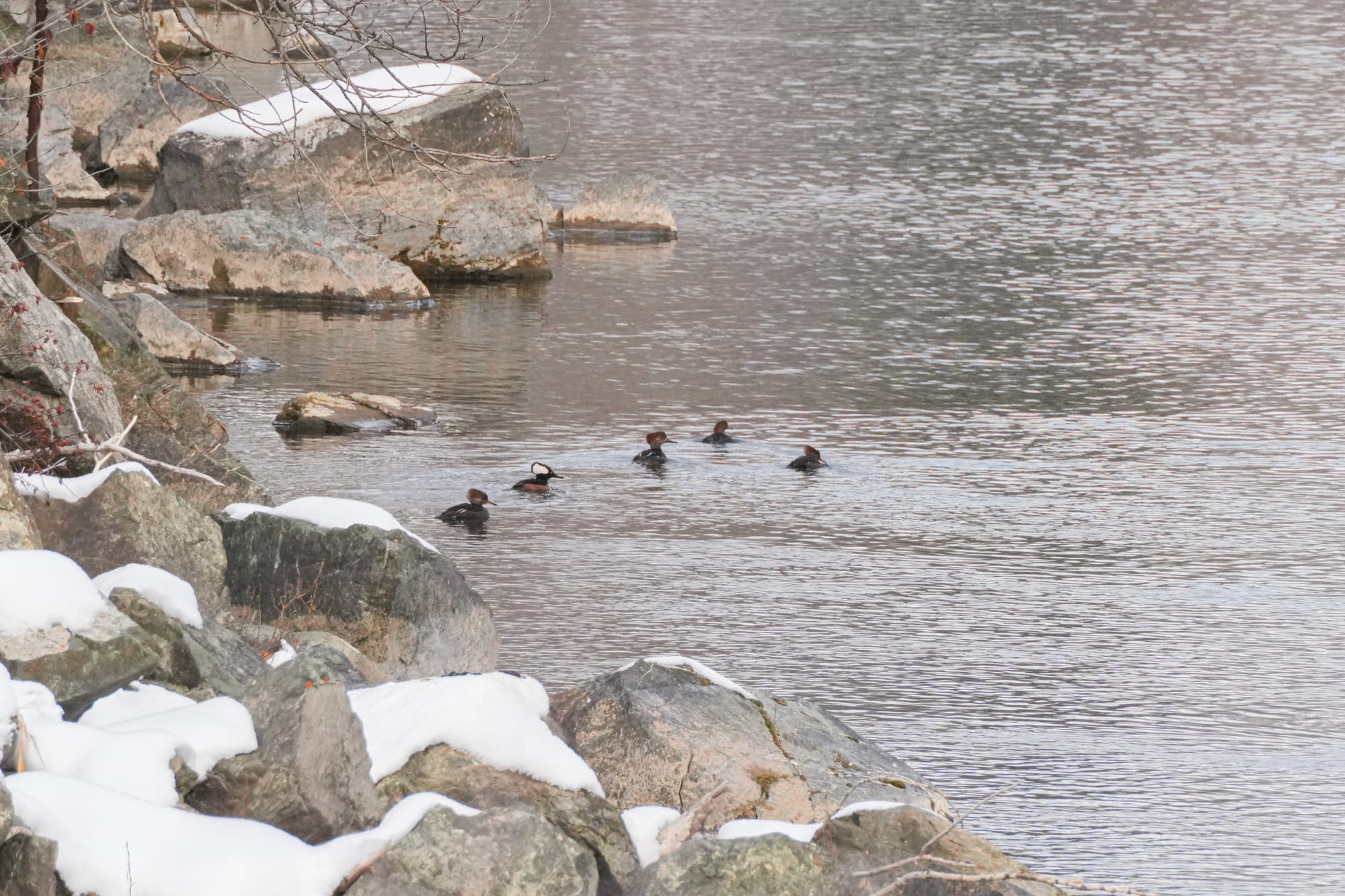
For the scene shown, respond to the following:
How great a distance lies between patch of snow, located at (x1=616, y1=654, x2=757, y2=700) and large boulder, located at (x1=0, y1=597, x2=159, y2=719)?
2.17 metres

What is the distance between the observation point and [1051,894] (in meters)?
7.36

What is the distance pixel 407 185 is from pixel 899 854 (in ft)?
57.1

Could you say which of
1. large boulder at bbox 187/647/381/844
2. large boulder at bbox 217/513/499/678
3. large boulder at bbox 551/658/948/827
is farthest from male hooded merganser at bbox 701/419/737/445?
large boulder at bbox 187/647/381/844

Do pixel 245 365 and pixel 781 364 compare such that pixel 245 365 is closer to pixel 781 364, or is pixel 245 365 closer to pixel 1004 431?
pixel 781 364

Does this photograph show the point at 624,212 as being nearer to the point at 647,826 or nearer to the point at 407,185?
the point at 407,185

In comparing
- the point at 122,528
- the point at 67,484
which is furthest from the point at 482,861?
the point at 67,484

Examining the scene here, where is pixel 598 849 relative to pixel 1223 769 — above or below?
above

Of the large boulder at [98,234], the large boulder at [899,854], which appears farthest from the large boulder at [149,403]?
the large boulder at [98,234]

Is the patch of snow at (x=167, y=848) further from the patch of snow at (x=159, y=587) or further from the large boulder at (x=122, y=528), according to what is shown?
the large boulder at (x=122, y=528)

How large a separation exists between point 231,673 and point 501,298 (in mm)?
14497

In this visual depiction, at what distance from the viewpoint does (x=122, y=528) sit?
962 centimetres

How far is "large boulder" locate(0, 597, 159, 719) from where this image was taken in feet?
24.0

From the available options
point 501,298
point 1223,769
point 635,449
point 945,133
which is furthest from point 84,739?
point 945,133

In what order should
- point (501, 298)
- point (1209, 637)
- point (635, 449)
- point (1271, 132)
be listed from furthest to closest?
point (1271, 132), point (501, 298), point (635, 449), point (1209, 637)
